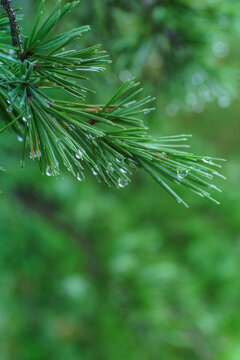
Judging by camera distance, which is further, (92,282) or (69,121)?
(92,282)

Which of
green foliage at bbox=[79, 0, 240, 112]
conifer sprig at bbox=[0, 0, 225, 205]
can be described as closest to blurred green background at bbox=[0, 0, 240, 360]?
green foliage at bbox=[79, 0, 240, 112]

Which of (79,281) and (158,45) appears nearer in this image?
(158,45)

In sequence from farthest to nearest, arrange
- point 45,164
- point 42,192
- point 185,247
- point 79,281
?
point 185,247 < point 42,192 < point 79,281 < point 45,164

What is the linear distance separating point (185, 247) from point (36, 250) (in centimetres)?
91

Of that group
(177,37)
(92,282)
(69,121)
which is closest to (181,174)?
(69,121)

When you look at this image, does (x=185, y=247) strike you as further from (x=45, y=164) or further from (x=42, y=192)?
(x=45, y=164)

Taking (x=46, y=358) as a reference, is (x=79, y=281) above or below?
above

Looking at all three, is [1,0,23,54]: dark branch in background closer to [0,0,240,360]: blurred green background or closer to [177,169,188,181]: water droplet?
[177,169,188,181]: water droplet

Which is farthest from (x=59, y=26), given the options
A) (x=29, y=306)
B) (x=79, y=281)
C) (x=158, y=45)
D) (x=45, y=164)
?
(x=29, y=306)

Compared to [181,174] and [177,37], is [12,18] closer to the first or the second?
[181,174]

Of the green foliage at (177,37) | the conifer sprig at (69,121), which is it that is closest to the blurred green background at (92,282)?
the green foliage at (177,37)

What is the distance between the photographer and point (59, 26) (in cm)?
97

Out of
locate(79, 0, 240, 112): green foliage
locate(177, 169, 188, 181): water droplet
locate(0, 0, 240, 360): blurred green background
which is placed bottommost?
locate(177, 169, 188, 181): water droplet

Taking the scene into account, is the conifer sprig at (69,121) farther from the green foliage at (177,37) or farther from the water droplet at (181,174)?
the green foliage at (177,37)
